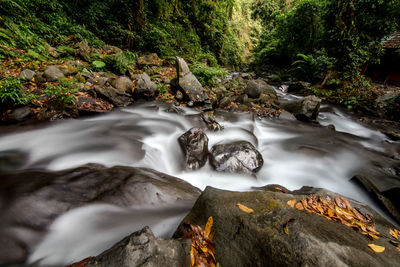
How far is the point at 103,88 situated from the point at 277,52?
21.1 metres

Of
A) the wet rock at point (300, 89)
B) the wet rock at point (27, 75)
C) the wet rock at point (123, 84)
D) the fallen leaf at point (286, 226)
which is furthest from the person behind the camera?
the wet rock at point (300, 89)

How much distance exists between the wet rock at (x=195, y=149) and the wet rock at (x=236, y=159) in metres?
0.22

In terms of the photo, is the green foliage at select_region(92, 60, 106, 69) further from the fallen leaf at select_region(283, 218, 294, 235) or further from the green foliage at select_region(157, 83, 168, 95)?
the fallen leaf at select_region(283, 218, 294, 235)

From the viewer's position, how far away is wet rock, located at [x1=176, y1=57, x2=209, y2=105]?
21.7ft

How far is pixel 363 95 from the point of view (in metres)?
9.81

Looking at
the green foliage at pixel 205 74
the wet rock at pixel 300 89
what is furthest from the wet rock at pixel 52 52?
the wet rock at pixel 300 89

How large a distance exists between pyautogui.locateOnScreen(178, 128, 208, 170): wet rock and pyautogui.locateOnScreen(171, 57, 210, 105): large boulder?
9.78ft

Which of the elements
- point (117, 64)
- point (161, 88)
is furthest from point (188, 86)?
point (117, 64)

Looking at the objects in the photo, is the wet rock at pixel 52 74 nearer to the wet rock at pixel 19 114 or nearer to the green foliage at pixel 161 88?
the wet rock at pixel 19 114

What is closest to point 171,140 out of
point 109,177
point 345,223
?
point 109,177

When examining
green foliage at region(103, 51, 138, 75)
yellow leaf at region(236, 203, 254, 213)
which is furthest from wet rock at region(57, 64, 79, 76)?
yellow leaf at region(236, 203, 254, 213)

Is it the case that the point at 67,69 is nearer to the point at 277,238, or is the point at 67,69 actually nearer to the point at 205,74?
the point at 205,74

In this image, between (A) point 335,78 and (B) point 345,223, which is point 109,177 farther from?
(A) point 335,78

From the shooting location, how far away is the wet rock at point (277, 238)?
1130mm
